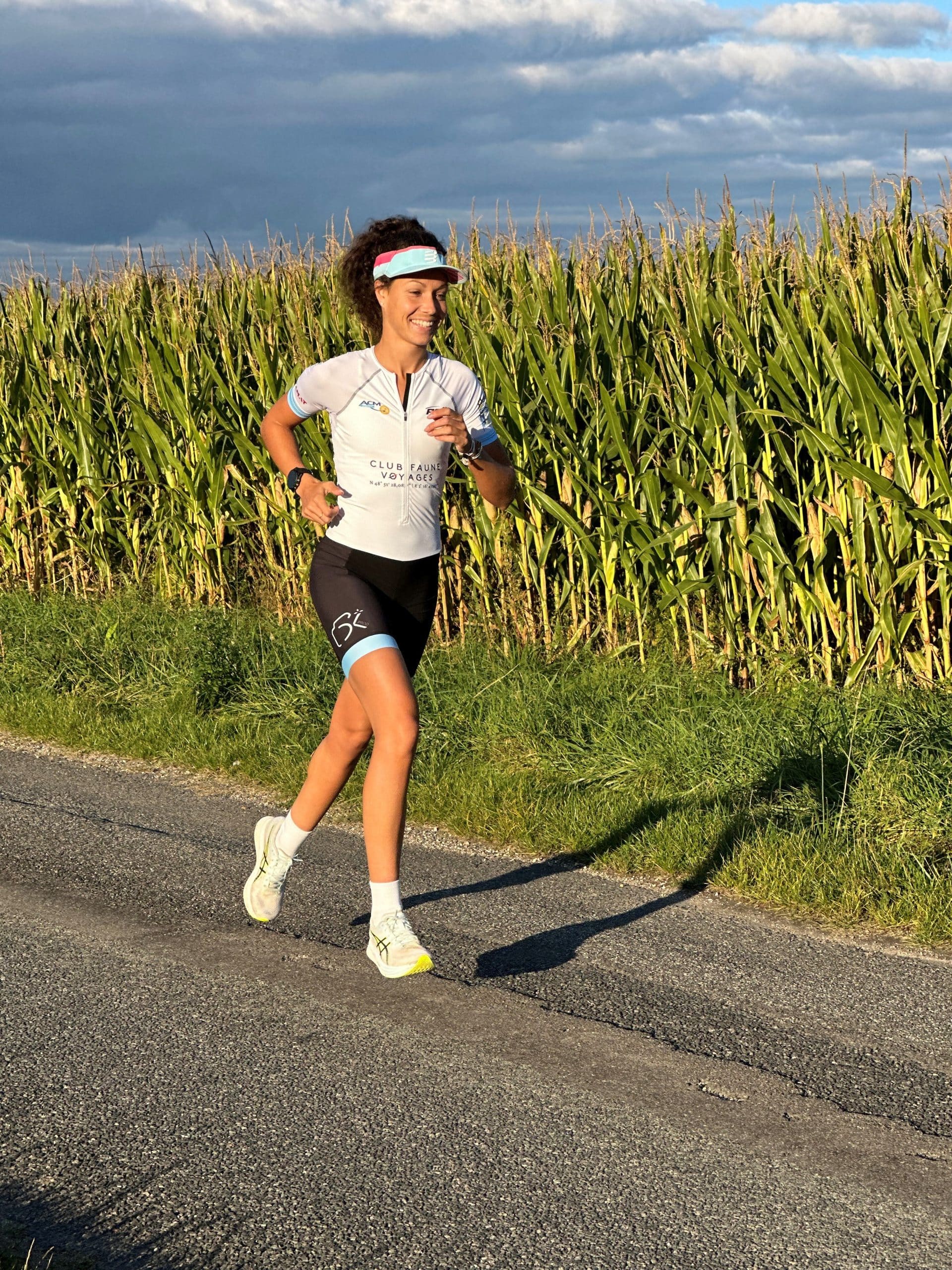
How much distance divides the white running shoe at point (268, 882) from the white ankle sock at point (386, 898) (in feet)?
2.05

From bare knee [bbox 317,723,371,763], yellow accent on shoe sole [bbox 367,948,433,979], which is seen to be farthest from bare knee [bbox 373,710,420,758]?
yellow accent on shoe sole [bbox 367,948,433,979]

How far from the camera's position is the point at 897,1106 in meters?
3.88

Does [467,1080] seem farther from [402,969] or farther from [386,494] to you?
[386,494]

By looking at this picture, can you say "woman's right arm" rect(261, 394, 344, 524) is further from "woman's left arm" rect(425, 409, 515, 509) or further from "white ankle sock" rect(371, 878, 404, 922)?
"white ankle sock" rect(371, 878, 404, 922)

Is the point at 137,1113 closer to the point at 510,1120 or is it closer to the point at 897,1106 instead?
the point at 510,1120

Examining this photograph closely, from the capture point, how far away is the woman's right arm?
15.6 feet

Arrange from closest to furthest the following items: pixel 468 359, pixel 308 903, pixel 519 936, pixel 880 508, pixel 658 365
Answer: pixel 519 936 → pixel 308 903 → pixel 880 508 → pixel 658 365 → pixel 468 359

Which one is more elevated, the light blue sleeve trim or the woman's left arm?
the light blue sleeve trim

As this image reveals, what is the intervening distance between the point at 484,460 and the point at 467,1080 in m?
2.08

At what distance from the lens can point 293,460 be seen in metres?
5.02

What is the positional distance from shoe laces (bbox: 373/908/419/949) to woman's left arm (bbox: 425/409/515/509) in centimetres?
142

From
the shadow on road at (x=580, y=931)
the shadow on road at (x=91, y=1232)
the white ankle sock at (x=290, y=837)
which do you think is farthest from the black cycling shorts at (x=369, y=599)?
Answer: the shadow on road at (x=91, y=1232)

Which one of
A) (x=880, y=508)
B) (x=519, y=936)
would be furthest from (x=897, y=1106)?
(x=880, y=508)

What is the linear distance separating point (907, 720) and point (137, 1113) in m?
4.39
